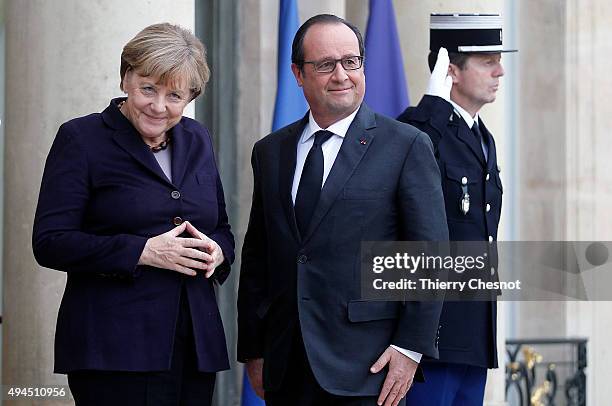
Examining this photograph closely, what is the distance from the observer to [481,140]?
5070 millimetres

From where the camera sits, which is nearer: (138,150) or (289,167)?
(138,150)

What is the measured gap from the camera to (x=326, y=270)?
4070 mm

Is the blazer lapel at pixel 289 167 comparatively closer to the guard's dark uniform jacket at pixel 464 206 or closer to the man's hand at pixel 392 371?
the man's hand at pixel 392 371

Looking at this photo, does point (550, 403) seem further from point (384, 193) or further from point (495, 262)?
point (384, 193)

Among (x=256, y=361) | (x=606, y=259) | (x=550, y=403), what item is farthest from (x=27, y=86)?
(x=550, y=403)

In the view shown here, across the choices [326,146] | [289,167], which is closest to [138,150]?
[289,167]

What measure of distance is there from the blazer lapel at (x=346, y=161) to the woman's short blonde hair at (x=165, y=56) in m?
0.51

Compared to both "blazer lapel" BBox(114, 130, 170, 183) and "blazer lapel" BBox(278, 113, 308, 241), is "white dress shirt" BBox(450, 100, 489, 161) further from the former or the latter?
"blazer lapel" BBox(114, 130, 170, 183)

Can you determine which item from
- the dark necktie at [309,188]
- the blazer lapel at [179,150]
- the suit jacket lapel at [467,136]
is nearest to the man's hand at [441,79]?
the suit jacket lapel at [467,136]

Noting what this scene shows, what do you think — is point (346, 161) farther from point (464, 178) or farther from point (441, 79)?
point (441, 79)

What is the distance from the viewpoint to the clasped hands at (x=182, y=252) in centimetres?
393

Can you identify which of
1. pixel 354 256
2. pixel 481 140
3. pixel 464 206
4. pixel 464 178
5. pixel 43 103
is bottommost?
pixel 354 256

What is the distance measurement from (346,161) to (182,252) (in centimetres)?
59

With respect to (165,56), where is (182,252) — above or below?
below
